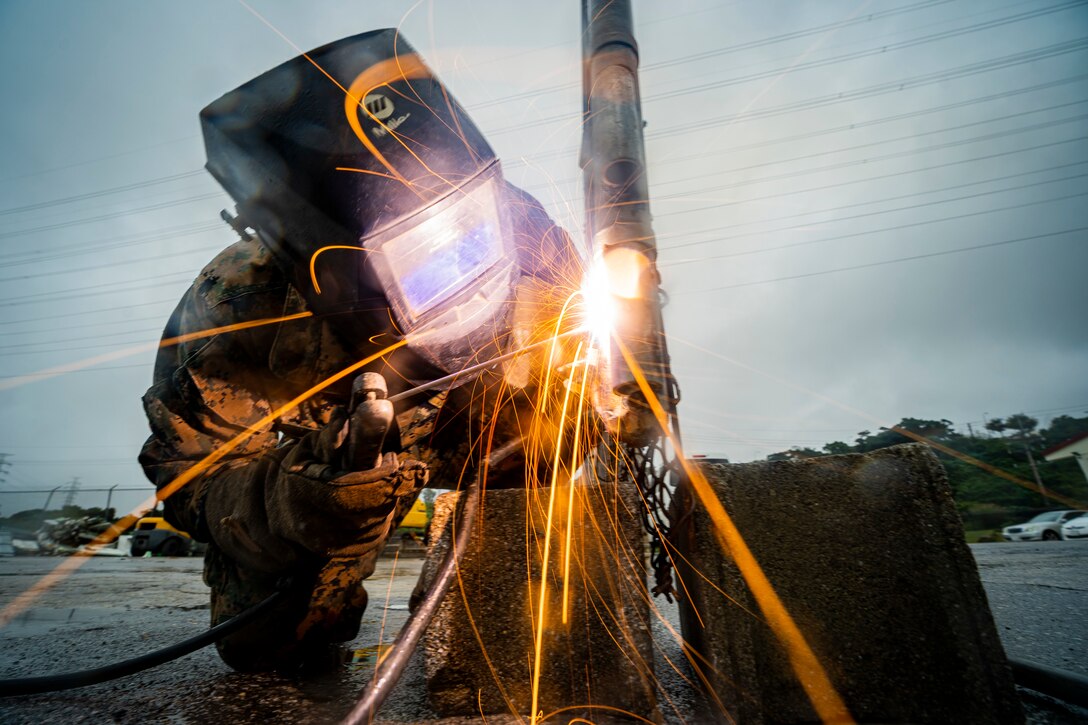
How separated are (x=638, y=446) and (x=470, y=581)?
704 millimetres

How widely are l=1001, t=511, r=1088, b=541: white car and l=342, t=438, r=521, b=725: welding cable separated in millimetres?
24097

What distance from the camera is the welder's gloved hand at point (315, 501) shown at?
1.28m

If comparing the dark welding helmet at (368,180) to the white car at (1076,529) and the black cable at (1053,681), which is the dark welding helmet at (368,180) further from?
the white car at (1076,529)

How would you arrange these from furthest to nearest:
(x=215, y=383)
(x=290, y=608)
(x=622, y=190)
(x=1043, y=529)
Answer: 1. (x=1043, y=529)
2. (x=622, y=190)
3. (x=215, y=383)
4. (x=290, y=608)

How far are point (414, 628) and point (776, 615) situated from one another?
0.98 metres

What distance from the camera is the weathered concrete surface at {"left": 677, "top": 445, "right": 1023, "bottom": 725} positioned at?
1.17 meters

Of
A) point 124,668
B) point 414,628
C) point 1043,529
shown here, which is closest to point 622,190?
point 414,628

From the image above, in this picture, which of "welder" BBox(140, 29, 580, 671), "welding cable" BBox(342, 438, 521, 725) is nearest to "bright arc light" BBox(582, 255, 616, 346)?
"welder" BBox(140, 29, 580, 671)

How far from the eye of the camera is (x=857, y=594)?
1247mm

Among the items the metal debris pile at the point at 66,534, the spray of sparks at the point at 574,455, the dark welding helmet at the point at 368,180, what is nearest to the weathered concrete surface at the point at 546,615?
the spray of sparks at the point at 574,455

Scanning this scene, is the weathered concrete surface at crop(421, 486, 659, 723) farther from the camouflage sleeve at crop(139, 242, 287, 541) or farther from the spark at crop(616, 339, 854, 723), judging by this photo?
the camouflage sleeve at crop(139, 242, 287, 541)

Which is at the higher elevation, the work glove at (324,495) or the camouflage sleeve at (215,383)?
the camouflage sleeve at (215,383)

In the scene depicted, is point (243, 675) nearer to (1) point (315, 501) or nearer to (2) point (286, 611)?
A: (2) point (286, 611)

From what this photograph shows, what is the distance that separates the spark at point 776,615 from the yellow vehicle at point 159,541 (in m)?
18.5
